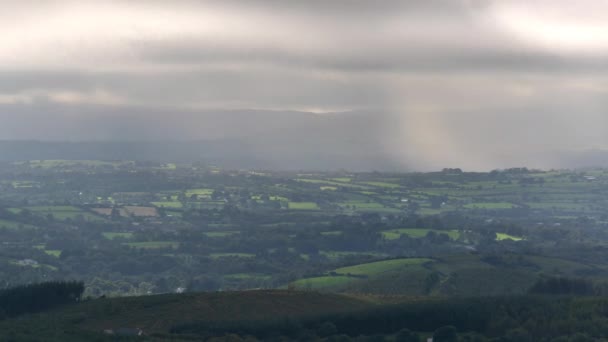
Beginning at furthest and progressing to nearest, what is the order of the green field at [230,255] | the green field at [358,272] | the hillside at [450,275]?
the green field at [230,255]
the green field at [358,272]
the hillside at [450,275]

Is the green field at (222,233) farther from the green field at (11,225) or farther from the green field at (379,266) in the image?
the green field at (379,266)

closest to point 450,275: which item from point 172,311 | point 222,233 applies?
point 172,311

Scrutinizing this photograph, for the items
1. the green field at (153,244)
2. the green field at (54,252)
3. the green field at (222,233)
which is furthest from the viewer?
the green field at (222,233)

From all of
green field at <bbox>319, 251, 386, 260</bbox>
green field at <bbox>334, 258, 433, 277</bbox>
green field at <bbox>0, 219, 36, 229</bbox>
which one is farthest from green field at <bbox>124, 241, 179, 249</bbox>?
green field at <bbox>334, 258, 433, 277</bbox>

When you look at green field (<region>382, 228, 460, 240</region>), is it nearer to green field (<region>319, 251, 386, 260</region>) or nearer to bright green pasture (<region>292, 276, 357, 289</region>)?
green field (<region>319, 251, 386, 260</region>)

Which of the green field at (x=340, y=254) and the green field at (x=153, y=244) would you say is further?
the green field at (x=153, y=244)

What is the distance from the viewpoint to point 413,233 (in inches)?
7446

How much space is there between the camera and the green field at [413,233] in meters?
188

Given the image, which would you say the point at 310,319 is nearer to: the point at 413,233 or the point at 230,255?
A: the point at 230,255

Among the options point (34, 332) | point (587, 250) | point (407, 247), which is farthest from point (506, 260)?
point (34, 332)

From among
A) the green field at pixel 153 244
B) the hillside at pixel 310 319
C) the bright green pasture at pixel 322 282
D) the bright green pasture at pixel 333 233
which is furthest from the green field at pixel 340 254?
the hillside at pixel 310 319

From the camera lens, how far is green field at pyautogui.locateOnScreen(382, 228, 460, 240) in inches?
7407

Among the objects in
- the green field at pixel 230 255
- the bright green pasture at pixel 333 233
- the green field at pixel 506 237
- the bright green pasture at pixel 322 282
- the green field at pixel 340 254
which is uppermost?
the green field at pixel 506 237

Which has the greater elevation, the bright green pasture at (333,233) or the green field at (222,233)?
the bright green pasture at (333,233)
